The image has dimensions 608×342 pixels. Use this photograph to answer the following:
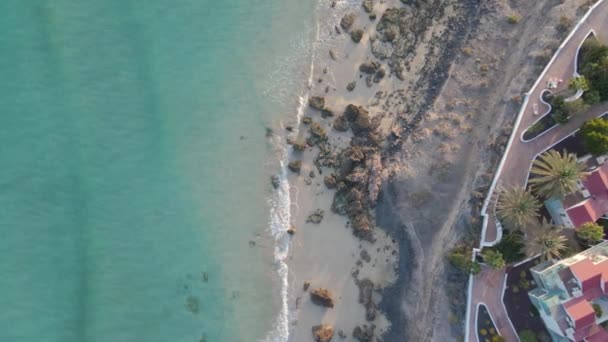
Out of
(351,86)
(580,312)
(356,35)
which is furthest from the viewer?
(356,35)

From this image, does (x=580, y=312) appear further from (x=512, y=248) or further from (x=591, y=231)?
(x=512, y=248)

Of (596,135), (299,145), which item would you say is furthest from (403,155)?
(596,135)

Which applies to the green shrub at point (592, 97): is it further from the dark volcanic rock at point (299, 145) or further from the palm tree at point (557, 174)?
the dark volcanic rock at point (299, 145)

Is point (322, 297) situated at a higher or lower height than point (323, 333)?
higher

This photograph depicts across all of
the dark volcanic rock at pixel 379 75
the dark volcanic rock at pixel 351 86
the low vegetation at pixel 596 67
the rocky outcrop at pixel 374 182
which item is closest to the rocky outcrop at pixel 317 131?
the dark volcanic rock at pixel 351 86

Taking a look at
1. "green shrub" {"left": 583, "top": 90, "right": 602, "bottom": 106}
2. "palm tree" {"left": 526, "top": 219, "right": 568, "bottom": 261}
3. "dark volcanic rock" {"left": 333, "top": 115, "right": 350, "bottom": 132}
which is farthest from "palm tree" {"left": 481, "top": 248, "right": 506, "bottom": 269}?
"dark volcanic rock" {"left": 333, "top": 115, "right": 350, "bottom": 132}

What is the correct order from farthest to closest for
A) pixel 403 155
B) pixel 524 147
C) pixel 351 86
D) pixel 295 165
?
pixel 351 86 → pixel 295 165 → pixel 403 155 → pixel 524 147

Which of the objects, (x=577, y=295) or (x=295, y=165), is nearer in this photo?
(x=577, y=295)
